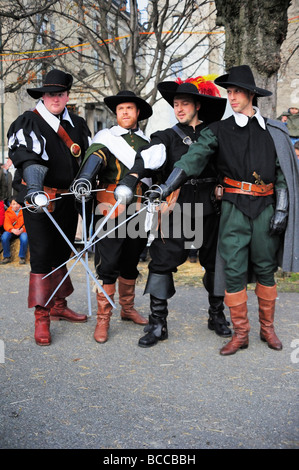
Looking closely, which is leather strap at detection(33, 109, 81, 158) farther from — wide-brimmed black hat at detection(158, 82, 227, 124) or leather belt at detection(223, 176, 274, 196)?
leather belt at detection(223, 176, 274, 196)

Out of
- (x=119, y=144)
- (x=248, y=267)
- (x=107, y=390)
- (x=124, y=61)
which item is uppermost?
(x=124, y=61)

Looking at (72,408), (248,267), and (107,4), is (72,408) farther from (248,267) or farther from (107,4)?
(107,4)

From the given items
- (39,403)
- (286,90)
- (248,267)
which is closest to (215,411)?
(39,403)

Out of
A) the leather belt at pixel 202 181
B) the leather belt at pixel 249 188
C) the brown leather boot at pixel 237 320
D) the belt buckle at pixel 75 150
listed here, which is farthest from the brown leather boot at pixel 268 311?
the belt buckle at pixel 75 150

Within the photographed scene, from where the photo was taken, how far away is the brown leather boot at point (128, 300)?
14.8ft

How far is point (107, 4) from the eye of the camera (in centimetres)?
759

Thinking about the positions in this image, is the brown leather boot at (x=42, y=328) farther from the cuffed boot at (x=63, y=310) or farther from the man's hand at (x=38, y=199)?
the man's hand at (x=38, y=199)

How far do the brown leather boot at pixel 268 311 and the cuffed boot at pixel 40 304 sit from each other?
174 centimetres

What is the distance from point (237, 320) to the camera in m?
3.80

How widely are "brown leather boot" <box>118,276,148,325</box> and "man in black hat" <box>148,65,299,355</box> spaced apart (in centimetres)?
103

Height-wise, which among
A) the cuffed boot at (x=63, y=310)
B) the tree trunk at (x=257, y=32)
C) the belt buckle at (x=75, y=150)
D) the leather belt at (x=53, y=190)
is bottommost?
the cuffed boot at (x=63, y=310)

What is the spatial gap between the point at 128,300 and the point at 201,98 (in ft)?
6.33

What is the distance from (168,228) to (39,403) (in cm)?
168

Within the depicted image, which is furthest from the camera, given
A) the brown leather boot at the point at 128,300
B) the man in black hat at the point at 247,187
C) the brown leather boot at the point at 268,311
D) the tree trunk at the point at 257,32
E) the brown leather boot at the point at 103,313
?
the tree trunk at the point at 257,32
